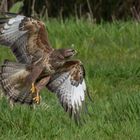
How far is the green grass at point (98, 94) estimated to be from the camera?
651cm

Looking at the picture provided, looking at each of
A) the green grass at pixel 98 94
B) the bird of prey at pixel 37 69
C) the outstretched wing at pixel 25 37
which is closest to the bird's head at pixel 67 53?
the bird of prey at pixel 37 69

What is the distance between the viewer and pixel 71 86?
279 inches

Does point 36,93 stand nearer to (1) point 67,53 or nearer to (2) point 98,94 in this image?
(1) point 67,53

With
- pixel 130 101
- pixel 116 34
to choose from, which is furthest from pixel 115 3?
pixel 130 101

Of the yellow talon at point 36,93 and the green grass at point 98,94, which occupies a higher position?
the yellow talon at point 36,93

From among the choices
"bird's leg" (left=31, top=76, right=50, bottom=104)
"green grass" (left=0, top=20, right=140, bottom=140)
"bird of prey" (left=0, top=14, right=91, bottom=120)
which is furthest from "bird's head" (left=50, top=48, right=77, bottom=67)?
"green grass" (left=0, top=20, right=140, bottom=140)

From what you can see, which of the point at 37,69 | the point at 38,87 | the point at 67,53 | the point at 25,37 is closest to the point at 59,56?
the point at 67,53

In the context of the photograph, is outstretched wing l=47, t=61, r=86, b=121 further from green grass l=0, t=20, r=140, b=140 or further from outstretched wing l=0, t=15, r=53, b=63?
outstretched wing l=0, t=15, r=53, b=63

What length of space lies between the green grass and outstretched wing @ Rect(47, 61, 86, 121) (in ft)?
0.35

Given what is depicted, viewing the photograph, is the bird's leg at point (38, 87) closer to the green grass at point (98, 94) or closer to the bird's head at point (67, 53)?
the green grass at point (98, 94)

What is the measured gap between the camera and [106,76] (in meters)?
9.20

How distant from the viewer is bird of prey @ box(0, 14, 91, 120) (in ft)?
22.5

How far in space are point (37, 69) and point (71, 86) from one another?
425 millimetres

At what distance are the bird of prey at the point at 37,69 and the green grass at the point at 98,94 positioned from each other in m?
0.15
